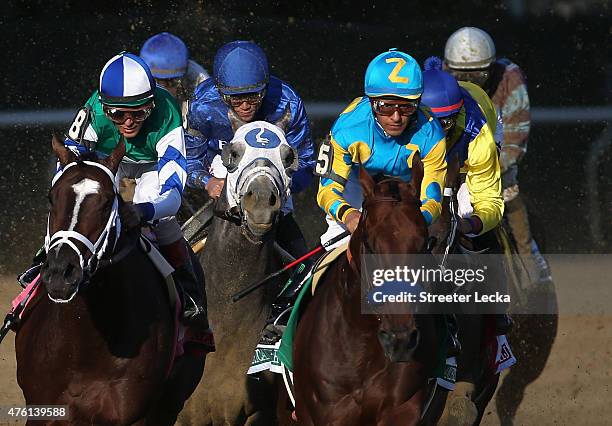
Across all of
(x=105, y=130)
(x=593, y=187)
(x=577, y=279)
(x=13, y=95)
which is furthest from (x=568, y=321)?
(x=13, y=95)

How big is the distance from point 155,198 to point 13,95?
22.7 ft

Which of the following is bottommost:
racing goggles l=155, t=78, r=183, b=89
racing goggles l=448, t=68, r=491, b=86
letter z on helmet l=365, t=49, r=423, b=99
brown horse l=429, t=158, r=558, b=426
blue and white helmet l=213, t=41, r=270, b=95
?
Result: brown horse l=429, t=158, r=558, b=426

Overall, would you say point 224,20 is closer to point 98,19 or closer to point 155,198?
point 98,19

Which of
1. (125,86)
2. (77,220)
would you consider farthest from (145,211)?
(125,86)

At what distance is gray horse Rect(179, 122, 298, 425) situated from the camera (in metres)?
6.46

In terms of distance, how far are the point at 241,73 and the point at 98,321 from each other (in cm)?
197

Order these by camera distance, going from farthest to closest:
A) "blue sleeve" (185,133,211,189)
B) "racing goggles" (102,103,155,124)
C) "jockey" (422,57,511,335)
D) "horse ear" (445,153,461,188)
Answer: "blue sleeve" (185,133,211,189)
"jockey" (422,57,511,335)
"horse ear" (445,153,461,188)
"racing goggles" (102,103,155,124)

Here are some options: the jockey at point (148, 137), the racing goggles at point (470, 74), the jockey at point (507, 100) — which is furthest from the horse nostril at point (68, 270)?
the racing goggles at point (470, 74)

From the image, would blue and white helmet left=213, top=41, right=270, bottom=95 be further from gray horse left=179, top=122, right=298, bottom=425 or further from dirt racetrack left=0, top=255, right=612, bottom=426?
dirt racetrack left=0, top=255, right=612, bottom=426

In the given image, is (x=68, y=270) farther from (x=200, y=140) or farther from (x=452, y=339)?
(x=200, y=140)

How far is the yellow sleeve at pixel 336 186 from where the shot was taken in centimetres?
578

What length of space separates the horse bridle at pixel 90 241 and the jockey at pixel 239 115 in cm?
153

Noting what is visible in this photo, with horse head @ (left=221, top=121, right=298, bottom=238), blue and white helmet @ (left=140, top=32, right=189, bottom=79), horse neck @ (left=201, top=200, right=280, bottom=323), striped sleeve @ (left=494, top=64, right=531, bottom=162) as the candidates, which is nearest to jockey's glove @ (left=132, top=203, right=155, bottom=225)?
horse head @ (left=221, top=121, right=298, bottom=238)

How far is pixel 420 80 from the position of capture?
19.7ft
